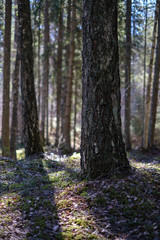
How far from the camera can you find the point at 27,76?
7723 millimetres

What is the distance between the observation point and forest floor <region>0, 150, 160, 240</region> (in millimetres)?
3141

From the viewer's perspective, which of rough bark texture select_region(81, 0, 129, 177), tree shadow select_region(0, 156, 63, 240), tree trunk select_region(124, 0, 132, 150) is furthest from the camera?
tree trunk select_region(124, 0, 132, 150)

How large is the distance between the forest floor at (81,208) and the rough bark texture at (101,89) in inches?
19.3

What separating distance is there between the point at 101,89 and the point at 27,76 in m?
4.14

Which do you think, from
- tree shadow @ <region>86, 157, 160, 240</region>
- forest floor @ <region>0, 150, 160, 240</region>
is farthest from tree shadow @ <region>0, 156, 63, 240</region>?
tree shadow @ <region>86, 157, 160, 240</region>

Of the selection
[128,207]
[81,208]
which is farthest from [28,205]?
[128,207]

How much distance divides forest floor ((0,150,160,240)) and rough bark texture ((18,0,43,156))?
9.58 ft

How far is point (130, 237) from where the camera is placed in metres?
2.96

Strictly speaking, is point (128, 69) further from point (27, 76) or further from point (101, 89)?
point (101, 89)

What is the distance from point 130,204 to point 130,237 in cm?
74

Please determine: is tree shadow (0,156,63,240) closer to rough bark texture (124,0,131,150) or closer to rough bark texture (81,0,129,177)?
rough bark texture (81,0,129,177)

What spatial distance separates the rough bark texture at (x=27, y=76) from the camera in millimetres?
7574

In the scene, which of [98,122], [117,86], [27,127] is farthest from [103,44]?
[27,127]

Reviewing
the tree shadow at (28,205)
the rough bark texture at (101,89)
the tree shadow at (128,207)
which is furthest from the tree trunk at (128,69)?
the tree shadow at (128,207)
